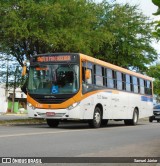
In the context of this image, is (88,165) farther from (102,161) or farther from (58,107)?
(58,107)

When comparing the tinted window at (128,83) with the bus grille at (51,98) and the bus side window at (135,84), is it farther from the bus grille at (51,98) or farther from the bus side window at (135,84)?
the bus grille at (51,98)

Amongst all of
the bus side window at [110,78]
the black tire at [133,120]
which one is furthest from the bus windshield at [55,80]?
the black tire at [133,120]

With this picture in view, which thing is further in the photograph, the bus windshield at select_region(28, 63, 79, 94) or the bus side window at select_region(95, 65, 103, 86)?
the bus side window at select_region(95, 65, 103, 86)

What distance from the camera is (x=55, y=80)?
20.3 m

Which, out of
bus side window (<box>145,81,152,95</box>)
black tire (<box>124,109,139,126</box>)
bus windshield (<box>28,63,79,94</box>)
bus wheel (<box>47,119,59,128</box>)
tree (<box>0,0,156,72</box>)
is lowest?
bus wheel (<box>47,119,59,128</box>)

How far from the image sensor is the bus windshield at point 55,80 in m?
20.2

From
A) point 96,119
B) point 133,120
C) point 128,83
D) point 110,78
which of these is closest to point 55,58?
point 96,119

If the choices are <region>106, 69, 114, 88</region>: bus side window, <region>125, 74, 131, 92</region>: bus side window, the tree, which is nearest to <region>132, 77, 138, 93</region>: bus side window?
<region>125, 74, 131, 92</region>: bus side window

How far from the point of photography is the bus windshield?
66.2ft

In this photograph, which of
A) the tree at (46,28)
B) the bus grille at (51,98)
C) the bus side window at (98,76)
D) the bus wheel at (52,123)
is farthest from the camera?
the tree at (46,28)

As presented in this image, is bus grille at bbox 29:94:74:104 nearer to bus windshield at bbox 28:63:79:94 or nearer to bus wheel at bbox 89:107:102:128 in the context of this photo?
bus windshield at bbox 28:63:79:94

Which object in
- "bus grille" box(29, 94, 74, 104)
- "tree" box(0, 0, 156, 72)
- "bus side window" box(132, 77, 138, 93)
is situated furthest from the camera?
"bus side window" box(132, 77, 138, 93)

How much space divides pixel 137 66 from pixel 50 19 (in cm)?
1369

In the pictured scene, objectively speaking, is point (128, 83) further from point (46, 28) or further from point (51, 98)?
point (51, 98)
